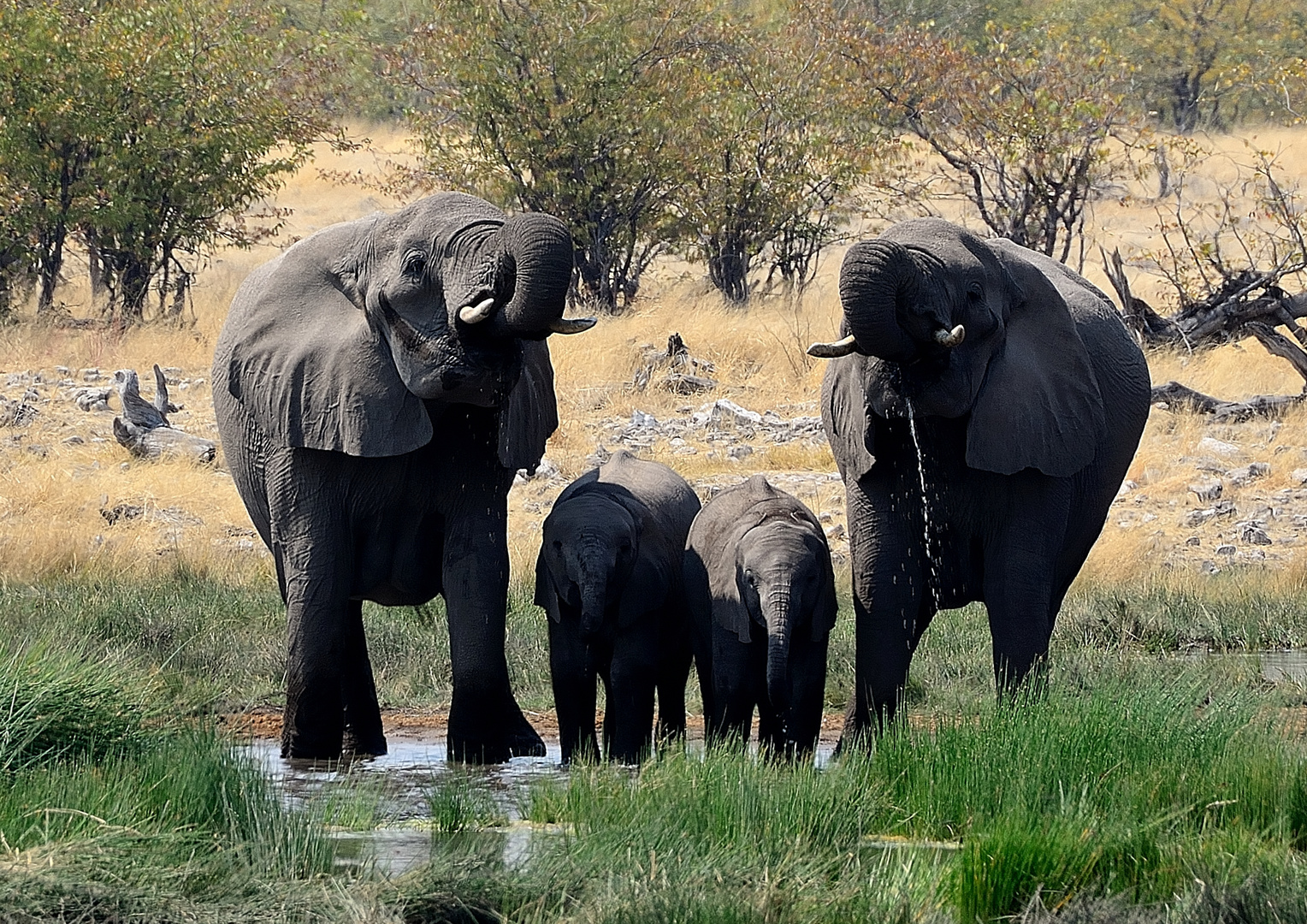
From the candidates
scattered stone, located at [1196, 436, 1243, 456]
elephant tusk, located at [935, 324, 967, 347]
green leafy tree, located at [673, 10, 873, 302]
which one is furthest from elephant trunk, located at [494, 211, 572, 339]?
green leafy tree, located at [673, 10, 873, 302]

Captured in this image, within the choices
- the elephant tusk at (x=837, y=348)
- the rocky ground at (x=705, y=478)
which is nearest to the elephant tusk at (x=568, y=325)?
the elephant tusk at (x=837, y=348)

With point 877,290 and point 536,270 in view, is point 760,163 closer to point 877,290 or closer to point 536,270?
point 536,270

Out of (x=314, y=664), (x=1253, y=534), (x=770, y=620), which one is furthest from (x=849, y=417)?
(x=1253, y=534)

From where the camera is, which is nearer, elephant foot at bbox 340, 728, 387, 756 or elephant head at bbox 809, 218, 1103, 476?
elephant head at bbox 809, 218, 1103, 476

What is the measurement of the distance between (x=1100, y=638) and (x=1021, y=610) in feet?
12.5

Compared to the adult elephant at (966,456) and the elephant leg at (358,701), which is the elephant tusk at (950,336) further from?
the elephant leg at (358,701)

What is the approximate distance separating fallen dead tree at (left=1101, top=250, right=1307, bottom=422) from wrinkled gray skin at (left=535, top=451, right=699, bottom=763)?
31.0 feet

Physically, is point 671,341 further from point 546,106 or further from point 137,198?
point 137,198

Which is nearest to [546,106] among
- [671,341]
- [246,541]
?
[671,341]

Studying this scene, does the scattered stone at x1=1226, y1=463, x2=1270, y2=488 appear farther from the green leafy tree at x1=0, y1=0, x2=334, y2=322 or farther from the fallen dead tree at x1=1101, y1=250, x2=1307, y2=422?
the green leafy tree at x1=0, y1=0, x2=334, y2=322

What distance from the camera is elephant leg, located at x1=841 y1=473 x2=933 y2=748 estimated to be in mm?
8273

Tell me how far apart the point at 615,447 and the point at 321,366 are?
9745 mm

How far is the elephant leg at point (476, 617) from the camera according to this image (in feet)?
28.2

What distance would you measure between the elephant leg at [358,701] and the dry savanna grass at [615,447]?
415cm
